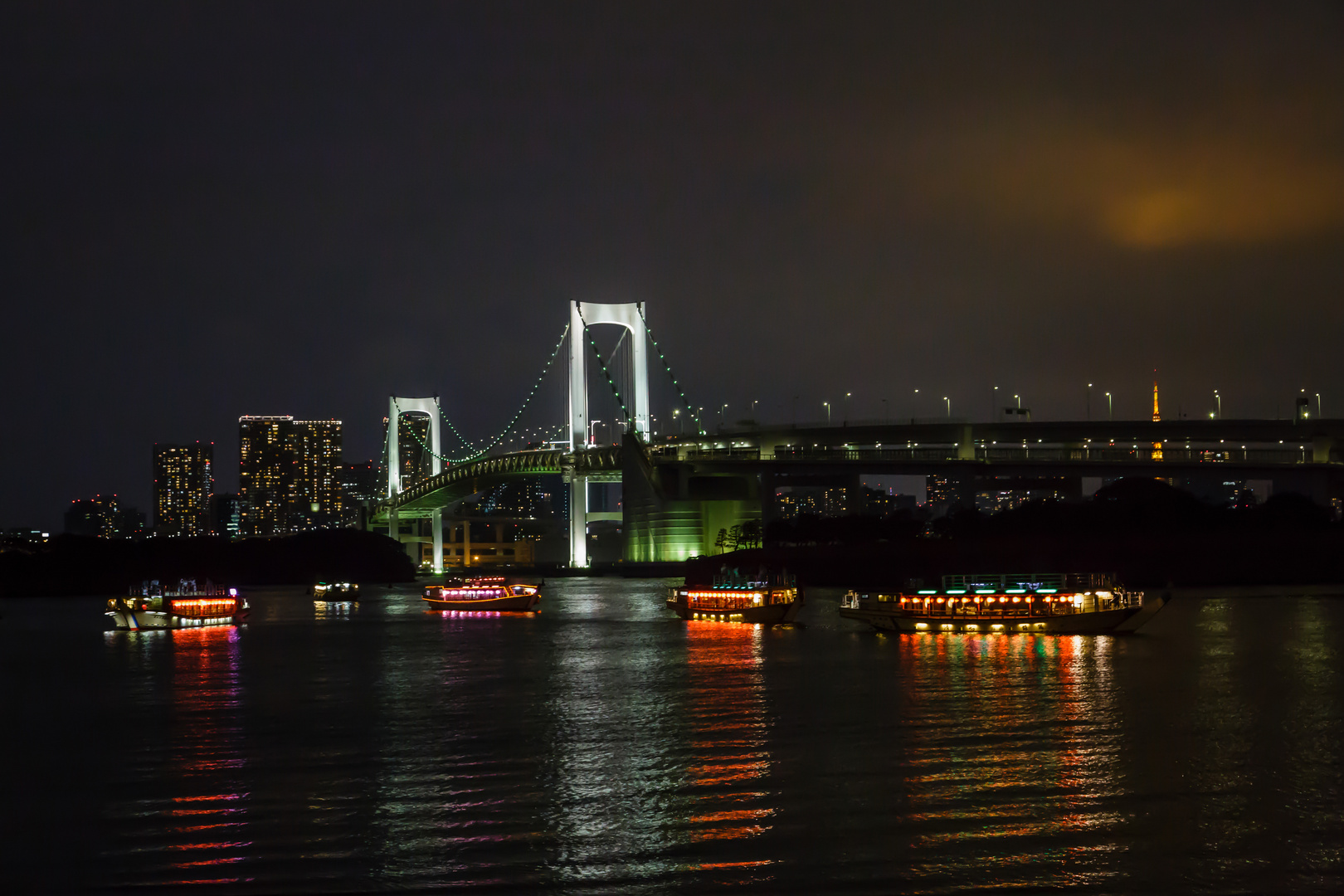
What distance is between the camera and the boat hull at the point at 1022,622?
103ft

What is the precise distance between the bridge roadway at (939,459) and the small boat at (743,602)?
863 inches

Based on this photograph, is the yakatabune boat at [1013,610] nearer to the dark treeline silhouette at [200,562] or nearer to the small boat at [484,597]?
the small boat at [484,597]

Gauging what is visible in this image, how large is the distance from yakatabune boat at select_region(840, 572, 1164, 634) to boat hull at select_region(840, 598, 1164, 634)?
0.02m

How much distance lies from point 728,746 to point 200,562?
202 feet

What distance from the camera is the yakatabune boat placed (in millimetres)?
31469

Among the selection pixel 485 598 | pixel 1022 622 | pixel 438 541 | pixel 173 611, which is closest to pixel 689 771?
pixel 1022 622

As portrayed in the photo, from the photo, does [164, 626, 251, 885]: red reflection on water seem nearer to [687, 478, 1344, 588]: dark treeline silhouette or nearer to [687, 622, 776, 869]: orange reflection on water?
[687, 622, 776, 869]: orange reflection on water

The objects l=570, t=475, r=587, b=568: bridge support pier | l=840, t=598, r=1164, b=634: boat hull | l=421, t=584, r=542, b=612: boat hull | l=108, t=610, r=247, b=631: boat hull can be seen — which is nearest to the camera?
l=840, t=598, r=1164, b=634: boat hull

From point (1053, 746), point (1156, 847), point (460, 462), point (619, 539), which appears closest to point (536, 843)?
point (1156, 847)

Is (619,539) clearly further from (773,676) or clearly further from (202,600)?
(773,676)

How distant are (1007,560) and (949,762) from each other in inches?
1627

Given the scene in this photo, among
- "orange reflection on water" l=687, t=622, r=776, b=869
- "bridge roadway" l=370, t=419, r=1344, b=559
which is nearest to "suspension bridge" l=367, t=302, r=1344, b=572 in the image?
"bridge roadway" l=370, t=419, r=1344, b=559

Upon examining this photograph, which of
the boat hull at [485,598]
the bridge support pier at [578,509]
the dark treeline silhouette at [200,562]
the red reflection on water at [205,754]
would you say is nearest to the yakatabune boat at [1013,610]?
the boat hull at [485,598]

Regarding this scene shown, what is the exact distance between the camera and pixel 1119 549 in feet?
173
